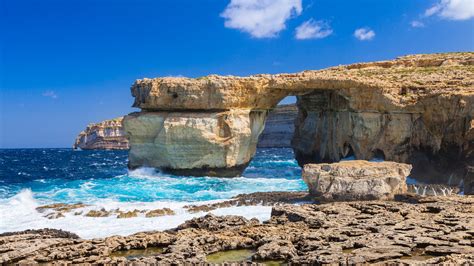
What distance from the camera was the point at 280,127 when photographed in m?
93.5

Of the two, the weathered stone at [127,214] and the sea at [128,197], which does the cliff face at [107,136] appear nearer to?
the sea at [128,197]

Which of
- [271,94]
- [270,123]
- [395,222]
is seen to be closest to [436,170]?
[271,94]

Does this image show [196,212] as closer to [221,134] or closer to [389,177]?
[389,177]

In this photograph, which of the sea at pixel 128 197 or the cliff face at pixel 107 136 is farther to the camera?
the cliff face at pixel 107 136

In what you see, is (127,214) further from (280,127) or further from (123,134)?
(280,127)

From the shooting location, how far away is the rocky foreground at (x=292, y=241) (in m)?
11.7

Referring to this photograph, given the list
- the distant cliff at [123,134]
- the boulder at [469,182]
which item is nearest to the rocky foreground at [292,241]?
the boulder at [469,182]

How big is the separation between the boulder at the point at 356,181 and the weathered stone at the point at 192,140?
13.8m

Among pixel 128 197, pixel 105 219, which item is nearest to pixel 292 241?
pixel 105 219

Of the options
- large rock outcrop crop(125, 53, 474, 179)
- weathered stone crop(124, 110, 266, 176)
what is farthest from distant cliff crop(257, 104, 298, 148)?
weathered stone crop(124, 110, 266, 176)

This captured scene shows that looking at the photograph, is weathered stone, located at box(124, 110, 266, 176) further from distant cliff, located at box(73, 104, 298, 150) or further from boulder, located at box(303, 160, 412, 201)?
distant cliff, located at box(73, 104, 298, 150)

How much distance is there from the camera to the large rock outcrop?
2916 centimetres

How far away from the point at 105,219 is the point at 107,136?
308 ft

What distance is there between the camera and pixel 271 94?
121ft
